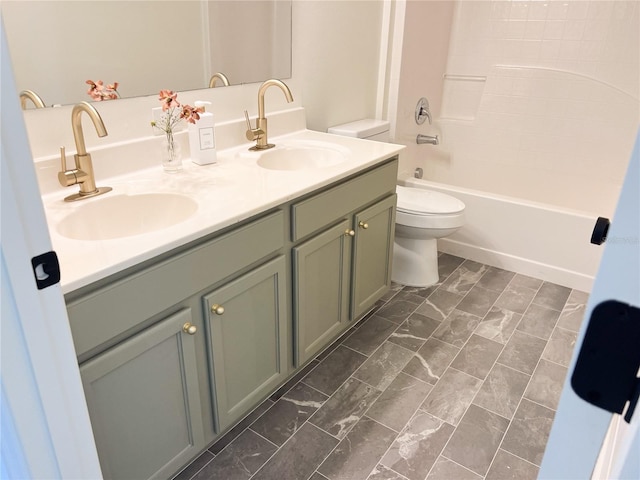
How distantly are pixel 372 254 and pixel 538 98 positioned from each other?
185cm

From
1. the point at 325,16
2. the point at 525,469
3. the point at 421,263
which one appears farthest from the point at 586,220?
the point at 325,16

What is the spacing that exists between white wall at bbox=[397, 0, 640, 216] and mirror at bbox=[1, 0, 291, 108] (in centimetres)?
106

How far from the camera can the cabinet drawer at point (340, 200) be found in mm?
1683

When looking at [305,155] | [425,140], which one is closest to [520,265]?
[425,140]

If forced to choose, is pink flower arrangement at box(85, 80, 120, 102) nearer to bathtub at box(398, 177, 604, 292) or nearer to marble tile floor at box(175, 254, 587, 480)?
marble tile floor at box(175, 254, 587, 480)

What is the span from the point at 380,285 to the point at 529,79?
186 cm

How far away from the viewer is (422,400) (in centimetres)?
191

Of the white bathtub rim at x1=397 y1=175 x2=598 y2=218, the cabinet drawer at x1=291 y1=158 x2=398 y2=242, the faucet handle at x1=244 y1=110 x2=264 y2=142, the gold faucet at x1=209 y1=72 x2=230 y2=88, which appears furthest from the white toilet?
the gold faucet at x1=209 y1=72 x2=230 y2=88

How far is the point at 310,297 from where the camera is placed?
1860 millimetres

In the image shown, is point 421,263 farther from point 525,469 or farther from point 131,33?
point 131,33

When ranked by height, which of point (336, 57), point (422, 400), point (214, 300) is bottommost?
point (422, 400)

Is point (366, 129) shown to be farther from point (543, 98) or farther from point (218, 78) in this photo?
point (543, 98)

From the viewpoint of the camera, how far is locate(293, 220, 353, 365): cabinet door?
5.83 feet

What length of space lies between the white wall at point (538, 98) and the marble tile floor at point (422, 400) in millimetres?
1045
